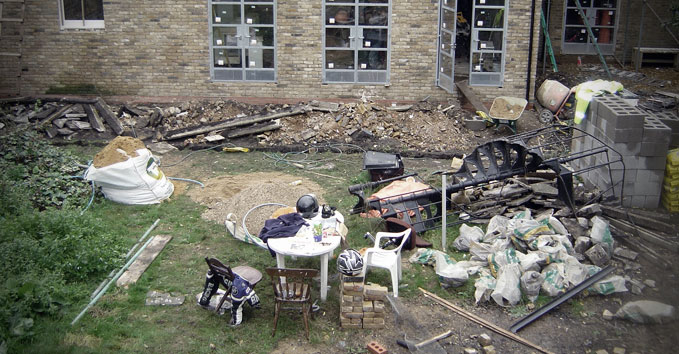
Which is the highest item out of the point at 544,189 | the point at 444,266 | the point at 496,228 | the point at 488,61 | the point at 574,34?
the point at 574,34

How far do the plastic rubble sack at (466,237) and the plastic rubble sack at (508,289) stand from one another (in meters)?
1.18

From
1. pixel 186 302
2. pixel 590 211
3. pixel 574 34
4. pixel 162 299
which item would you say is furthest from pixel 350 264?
pixel 574 34

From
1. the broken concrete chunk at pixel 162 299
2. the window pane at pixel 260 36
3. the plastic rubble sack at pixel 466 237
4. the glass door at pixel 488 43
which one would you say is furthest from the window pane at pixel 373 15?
the broken concrete chunk at pixel 162 299

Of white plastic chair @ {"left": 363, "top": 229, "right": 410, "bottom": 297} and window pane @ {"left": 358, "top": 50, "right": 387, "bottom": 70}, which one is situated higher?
window pane @ {"left": 358, "top": 50, "right": 387, "bottom": 70}

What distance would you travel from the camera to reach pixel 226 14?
16.3 metres

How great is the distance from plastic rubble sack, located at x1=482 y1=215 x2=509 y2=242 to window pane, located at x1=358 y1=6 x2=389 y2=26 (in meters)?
8.02

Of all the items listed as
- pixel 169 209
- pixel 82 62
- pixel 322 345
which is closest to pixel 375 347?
pixel 322 345

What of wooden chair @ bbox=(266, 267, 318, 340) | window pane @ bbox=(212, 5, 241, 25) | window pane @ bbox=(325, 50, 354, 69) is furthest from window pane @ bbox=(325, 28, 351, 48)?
wooden chair @ bbox=(266, 267, 318, 340)

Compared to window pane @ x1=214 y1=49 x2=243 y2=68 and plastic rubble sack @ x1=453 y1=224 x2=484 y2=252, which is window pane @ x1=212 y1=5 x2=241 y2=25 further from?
plastic rubble sack @ x1=453 y1=224 x2=484 y2=252

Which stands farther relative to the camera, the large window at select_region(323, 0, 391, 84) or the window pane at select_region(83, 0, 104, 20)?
the window pane at select_region(83, 0, 104, 20)

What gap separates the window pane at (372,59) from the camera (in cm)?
1636

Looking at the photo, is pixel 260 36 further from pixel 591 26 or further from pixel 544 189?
pixel 591 26

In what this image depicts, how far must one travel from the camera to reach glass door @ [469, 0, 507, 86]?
15.9m

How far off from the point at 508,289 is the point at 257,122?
8.81 m
